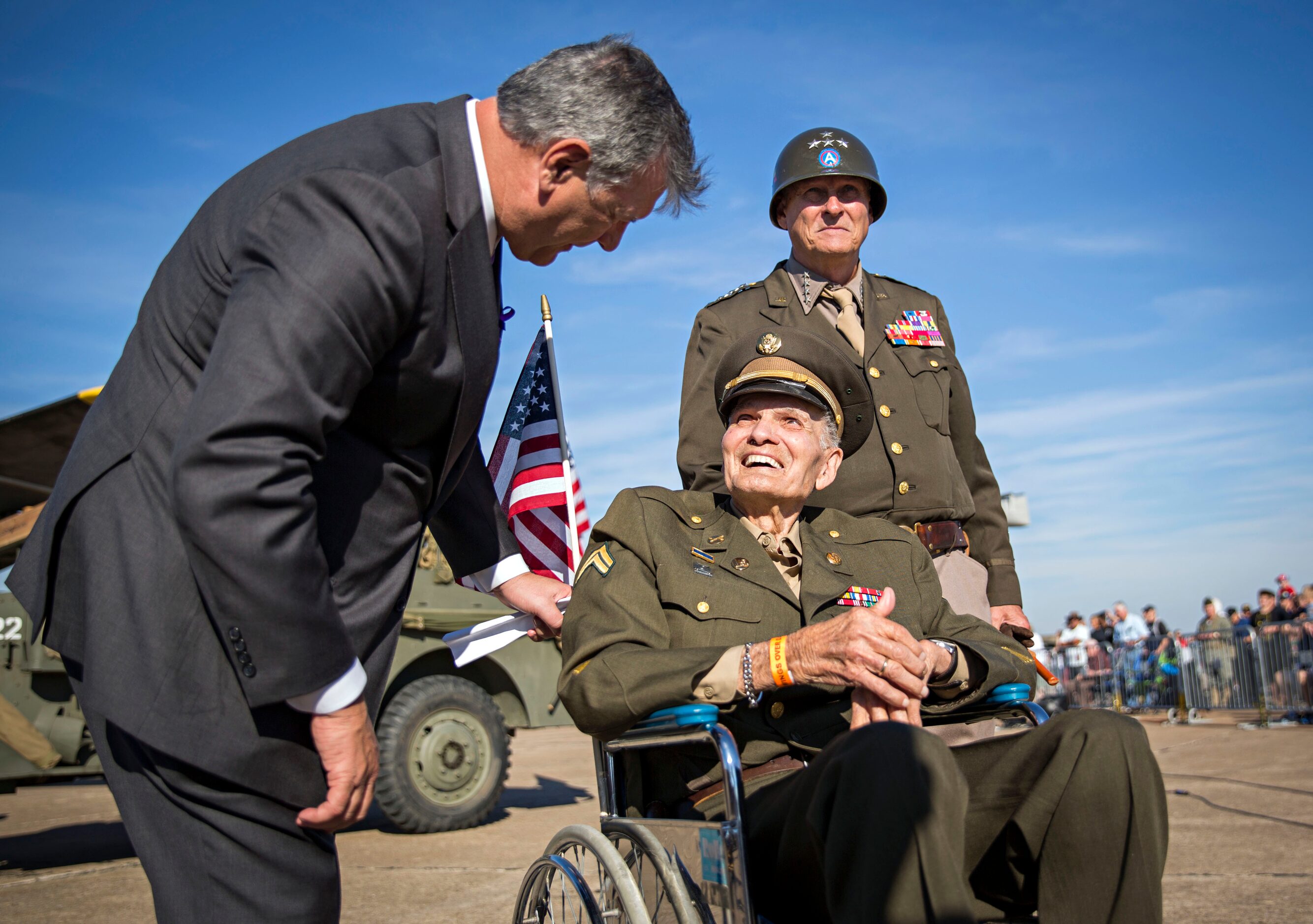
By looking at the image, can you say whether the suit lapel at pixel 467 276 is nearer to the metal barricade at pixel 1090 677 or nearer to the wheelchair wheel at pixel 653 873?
the wheelchair wheel at pixel 653 873

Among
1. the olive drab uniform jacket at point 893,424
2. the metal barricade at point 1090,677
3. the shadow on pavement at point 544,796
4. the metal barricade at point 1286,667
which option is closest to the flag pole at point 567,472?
the olive drab uniform jacket at point 893,424

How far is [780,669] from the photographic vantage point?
2207mm

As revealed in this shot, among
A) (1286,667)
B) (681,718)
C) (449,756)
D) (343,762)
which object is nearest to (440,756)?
(449,756)

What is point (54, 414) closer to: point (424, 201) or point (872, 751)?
point (424, 201)

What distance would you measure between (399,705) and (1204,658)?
452 inches

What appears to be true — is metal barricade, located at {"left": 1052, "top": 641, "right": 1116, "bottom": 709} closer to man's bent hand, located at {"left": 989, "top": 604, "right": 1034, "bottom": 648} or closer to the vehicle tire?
the vehicle tire

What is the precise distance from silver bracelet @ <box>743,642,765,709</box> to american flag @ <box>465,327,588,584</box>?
2030 millimetres

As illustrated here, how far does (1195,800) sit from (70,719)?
671 cm

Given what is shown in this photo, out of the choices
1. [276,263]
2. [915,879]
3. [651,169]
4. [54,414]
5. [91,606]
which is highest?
[54,414]

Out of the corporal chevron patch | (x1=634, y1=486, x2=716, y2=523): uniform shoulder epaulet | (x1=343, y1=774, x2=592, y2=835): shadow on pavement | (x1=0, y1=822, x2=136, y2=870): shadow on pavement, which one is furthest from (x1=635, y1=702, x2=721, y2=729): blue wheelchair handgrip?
(x1=343, y1=774, x2=592, y2=835): shadow on pavement

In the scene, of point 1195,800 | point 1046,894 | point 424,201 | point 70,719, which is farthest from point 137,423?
point 1195,800

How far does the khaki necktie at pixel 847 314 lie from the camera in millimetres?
3393

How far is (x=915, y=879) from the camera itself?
64.2 inches

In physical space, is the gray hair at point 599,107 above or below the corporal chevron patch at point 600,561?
above
